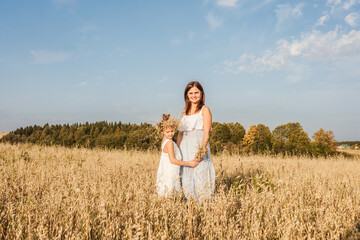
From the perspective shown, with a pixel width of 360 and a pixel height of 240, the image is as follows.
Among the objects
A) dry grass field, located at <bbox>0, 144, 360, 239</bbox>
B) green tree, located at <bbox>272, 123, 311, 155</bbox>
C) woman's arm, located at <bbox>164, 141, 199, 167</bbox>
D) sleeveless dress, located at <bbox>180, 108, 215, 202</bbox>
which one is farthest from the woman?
green tree, located at <bbox>272, 123, 311, 155</bbox>

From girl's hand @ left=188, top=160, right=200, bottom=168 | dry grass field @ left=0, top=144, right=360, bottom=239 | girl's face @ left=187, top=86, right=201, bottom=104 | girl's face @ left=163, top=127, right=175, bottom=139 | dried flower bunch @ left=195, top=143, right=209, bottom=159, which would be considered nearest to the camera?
dry grass field @ left=0, top=144, right=360, bottom=239

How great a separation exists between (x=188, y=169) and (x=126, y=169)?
3.18 m

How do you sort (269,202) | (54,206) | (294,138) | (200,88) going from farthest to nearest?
(294,138), (200,88), (269,202), (54,206)

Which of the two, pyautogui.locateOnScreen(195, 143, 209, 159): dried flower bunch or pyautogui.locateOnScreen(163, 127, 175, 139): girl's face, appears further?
pyautogui.locateOnScreen(163, 127, 175, 139): girl's face

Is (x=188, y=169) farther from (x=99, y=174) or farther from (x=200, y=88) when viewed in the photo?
(x=99, y=174)

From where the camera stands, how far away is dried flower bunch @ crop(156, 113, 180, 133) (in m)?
3.89

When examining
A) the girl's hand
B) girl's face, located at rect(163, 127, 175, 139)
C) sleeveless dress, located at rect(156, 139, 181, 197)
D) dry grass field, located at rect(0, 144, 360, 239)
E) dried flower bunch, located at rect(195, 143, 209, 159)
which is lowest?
dry grass field, located at rect(0, 144, 360, 239)

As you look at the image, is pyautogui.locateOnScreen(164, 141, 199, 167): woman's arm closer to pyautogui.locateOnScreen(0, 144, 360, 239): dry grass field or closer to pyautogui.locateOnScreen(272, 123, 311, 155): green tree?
pyautogui.locateOnScreen(0, 144, 360, 239): dry grass field

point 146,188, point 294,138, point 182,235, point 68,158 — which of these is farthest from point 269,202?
point 294,138

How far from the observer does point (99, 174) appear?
5953mm

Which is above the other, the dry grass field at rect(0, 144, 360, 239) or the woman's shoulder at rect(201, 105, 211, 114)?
the woman's shoulder at rect(201, 105, 211, 114)

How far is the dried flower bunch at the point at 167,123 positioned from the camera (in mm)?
3891

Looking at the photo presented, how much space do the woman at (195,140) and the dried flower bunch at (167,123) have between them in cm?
19

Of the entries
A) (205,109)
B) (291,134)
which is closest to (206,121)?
(205,109)
